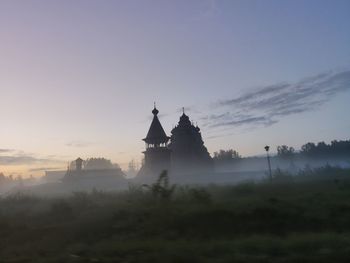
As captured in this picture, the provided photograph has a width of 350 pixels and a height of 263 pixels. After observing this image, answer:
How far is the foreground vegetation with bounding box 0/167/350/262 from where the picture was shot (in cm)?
923

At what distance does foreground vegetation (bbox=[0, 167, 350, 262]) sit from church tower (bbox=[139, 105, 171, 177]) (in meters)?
28.7

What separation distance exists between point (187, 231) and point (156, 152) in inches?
1401

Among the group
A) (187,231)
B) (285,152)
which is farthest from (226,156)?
(187,231)

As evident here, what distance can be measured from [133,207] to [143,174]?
1273 inches

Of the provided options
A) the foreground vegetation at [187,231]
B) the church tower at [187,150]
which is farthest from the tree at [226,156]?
the foreground vegetation at [187,231]

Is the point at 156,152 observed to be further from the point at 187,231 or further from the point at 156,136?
the point at 187,231

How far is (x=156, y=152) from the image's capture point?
48250mm

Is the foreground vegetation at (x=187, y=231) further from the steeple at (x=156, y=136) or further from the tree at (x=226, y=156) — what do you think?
the tree at (x=226, y=156)

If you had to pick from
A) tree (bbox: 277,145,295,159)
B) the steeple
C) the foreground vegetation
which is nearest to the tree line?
tree (bbox: 277,145,295,159)

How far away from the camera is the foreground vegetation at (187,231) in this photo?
923 cm

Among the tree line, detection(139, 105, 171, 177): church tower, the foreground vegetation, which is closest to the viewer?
the foreground vegetation

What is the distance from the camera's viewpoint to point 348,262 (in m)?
8.11

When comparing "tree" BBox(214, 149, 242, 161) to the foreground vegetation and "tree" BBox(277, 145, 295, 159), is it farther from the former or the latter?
the foreground vegetation

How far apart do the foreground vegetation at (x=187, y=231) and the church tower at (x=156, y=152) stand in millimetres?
28688
